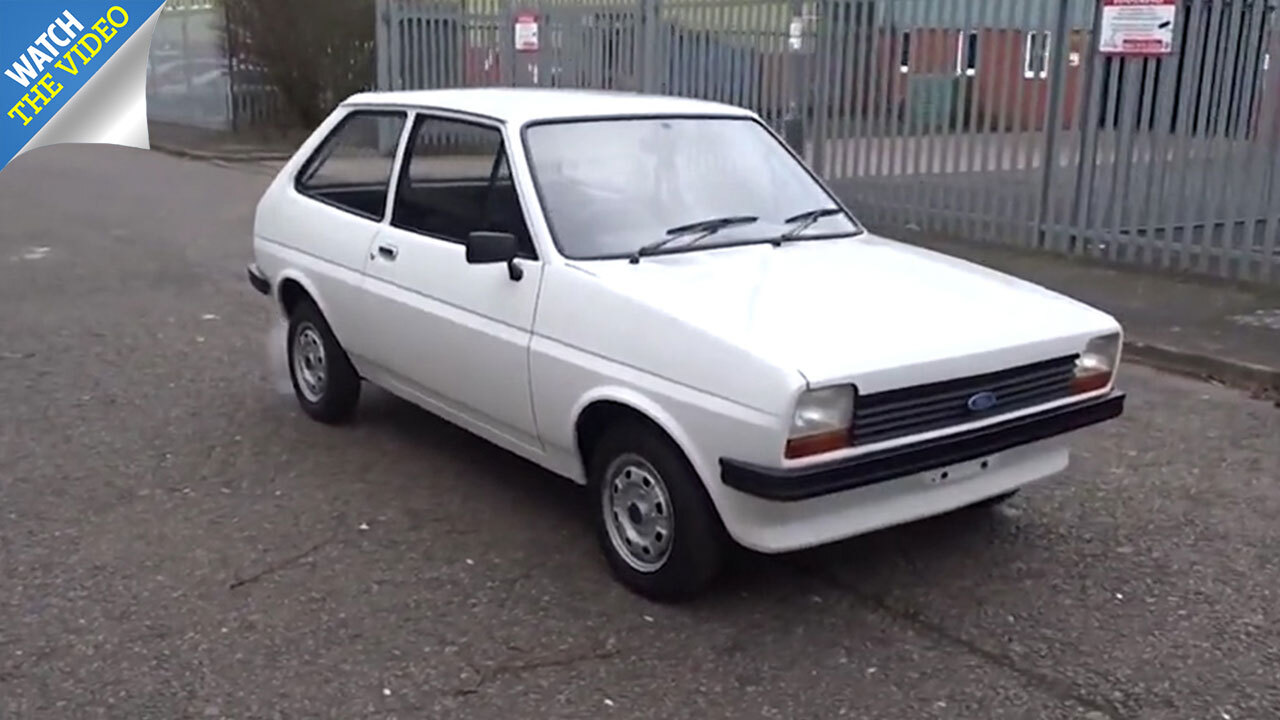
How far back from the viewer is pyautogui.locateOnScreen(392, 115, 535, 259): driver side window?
5055mm

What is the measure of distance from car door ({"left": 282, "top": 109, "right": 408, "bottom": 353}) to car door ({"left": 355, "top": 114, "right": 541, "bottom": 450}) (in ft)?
0.47

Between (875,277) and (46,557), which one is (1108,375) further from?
(46,557)

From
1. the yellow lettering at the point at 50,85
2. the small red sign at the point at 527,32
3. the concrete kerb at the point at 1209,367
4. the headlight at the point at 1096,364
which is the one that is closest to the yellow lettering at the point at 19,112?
the yellow lettering at the point at 50,85

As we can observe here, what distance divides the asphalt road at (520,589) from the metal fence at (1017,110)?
331 cm

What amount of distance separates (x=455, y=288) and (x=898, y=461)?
1.88 meters

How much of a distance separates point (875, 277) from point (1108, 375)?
2.89 ft

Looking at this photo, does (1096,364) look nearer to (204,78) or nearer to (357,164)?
(357,164)

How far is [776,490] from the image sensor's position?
3871mm

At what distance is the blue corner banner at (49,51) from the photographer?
4.83 m

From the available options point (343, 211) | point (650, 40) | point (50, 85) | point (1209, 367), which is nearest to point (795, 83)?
point (650, 40)

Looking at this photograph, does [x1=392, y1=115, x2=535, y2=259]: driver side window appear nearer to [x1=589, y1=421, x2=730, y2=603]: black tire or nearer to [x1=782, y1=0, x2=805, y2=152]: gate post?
[x1=589, y1=421, x2=730, y2=603]: black tire

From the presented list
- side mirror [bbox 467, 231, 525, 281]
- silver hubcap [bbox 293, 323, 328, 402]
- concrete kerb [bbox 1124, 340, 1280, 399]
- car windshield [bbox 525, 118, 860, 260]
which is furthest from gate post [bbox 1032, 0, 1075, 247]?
side mirror [bbox 467, 231, 525, 281]

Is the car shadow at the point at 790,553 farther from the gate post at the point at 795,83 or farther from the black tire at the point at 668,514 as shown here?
the gate post at the point at 795,83

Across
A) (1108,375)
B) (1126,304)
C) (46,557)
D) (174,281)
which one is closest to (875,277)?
(1108,375)
